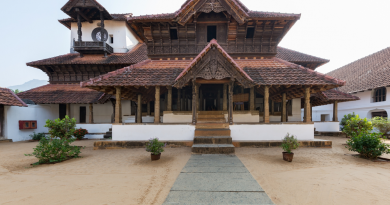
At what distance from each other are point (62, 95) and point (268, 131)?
658 inches

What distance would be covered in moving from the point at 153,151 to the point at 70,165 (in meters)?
2.95

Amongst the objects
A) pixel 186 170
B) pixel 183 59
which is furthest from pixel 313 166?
pixel 183 59

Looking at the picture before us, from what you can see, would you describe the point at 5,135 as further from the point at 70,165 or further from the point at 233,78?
the point at 233,78

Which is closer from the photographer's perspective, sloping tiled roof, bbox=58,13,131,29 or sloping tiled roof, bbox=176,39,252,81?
sloping tiled roof, bbox=176,39,252,81

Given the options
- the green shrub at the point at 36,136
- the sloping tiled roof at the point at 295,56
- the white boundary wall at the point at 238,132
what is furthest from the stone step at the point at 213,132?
the green shrub at the point at 36,136

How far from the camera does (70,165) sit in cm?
589

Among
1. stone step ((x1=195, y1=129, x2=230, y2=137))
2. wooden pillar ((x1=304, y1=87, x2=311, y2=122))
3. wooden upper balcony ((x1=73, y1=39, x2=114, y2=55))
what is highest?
wooden upper balcony ((x1=73, y1=39, x2=114, y2=55))

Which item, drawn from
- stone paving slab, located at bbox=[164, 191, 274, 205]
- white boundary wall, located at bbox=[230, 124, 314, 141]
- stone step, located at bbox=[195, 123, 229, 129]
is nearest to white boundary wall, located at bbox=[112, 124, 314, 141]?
white boundary wall, located at bbox=[230, 124, 314, 141]

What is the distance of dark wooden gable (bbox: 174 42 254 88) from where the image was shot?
8375 millimetres

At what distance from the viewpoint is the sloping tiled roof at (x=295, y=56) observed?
1449cm

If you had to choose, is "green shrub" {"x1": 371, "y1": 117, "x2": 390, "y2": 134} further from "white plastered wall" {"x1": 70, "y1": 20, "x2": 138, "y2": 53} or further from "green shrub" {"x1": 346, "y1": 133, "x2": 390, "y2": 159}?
"white plastered wall" {"x1": 70, "y1": 20, "x2": 138, "y2": 53}

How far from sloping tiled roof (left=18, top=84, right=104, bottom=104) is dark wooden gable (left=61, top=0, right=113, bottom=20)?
6977 millimetres

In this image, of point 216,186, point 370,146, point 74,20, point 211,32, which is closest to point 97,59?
point 74,20

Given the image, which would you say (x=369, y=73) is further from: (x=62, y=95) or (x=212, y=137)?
(x=62, y=95)
